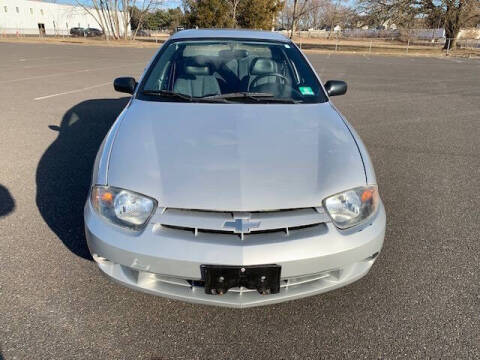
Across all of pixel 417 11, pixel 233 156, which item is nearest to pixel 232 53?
pixel 233 156

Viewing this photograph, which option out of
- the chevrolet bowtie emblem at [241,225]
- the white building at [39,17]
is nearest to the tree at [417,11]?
the chevrolet bowtie emblem at [241,225]

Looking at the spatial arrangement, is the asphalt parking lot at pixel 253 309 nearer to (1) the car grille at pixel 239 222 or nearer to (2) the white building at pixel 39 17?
(1) the car grille at pixel 239 222

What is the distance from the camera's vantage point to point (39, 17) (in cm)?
6650

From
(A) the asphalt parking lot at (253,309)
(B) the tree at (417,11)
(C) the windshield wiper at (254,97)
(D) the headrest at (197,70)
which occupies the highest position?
(B) the tree at (417,11)

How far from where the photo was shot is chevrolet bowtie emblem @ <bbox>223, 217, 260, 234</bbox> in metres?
1.69

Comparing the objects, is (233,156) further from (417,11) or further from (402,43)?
(402,43)

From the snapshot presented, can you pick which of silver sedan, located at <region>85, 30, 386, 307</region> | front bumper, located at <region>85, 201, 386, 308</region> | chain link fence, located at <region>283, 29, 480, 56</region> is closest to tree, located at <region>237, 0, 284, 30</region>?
chain link fence, located at <region>283, 29, 480, 56</region>

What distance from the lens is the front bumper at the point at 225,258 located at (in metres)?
1.66

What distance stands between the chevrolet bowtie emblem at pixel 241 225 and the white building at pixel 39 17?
220 ft

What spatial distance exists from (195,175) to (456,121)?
21.0 ft

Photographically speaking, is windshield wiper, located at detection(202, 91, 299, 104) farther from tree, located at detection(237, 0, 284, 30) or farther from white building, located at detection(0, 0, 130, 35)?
white building, located at detection(0, 0, 130, 35)

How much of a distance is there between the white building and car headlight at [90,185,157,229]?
66.7m

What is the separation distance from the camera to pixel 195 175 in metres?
1.86

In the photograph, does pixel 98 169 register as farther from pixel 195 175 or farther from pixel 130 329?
pixel 130 329
